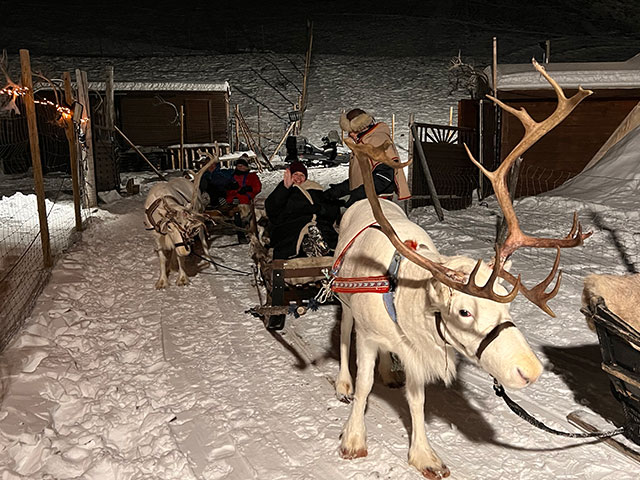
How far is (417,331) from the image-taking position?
293cm

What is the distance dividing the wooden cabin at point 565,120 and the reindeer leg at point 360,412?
9.11 metres

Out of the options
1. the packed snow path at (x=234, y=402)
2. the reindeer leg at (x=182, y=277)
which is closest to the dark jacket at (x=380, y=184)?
the packed snow path at (x=234, y=402)

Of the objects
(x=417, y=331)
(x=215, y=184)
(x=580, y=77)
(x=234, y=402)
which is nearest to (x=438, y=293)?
(x=417, y=331)

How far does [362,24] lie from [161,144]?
2147 cm

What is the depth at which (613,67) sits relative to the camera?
39.0ft

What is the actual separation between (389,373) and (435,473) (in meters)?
1.22

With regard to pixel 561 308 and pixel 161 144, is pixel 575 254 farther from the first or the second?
pixel 161 144

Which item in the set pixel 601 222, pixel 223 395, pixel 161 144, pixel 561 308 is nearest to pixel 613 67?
Answer: pixel 601 222

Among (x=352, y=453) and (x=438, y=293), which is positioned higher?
(x=438, y=293)

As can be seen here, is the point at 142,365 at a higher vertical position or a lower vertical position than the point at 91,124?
lower

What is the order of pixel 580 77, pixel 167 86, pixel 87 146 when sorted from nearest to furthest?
pixel 580 77 → pixel 87 146 → pixel 167 86

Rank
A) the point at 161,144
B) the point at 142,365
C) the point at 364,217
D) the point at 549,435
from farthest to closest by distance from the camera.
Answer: the point at 161,144 < the point at 142,365 < the point at 364,217 < the point at 549,435

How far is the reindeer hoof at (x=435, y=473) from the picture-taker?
3299 mm

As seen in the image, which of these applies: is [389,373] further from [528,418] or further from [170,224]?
[170,224]
